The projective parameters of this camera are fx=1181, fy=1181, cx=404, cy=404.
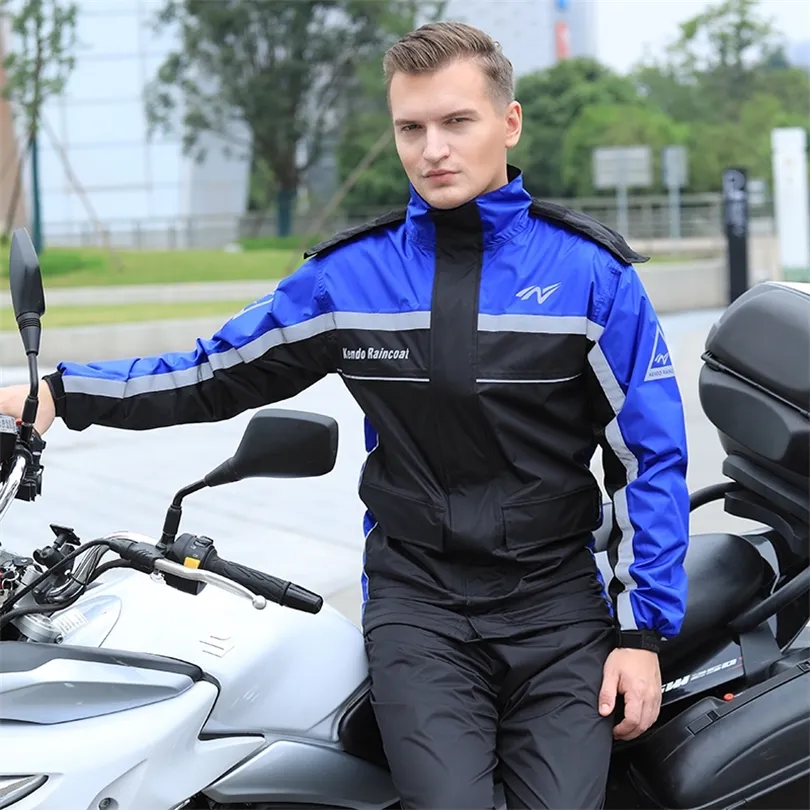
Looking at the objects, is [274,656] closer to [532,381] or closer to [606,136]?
[532,381]

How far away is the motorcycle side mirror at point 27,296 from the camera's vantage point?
5.58 feet

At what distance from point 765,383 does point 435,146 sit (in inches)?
32.1

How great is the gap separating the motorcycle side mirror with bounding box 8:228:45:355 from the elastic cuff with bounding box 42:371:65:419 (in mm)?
264

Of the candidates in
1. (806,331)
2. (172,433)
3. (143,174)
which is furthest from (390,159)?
(806,331)

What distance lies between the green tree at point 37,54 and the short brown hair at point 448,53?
18.9m

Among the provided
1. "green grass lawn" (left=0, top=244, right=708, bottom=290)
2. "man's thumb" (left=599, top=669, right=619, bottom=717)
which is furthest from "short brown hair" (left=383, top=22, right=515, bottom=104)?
"green grass lawn" (left=0, top=244, right=708, bottom=290)

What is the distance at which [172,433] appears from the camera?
8141 millimetres

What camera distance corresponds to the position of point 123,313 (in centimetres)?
1631

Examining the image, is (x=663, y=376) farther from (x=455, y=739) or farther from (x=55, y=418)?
(x=55, y=418)

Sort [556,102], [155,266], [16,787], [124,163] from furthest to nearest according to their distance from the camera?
[556,102], [124,163], [155,266], [16,787]

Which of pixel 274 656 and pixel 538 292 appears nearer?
pixel 274 656

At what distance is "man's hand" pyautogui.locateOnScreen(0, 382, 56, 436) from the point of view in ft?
6.02

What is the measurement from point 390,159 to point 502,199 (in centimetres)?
3598

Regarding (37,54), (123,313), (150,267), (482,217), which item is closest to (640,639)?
(482,217)
